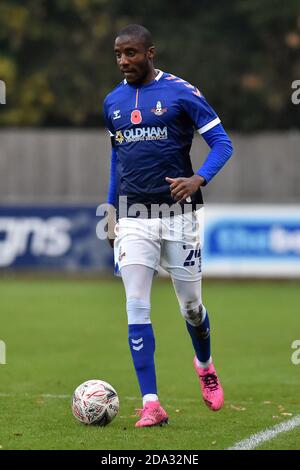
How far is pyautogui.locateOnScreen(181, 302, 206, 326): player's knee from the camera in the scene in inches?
320

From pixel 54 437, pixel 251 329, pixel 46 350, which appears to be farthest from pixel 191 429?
pixel 251 329

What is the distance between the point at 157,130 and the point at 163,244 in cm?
78

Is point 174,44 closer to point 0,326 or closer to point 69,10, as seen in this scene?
point 69,10

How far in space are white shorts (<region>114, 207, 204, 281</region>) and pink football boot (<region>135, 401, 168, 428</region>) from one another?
3.03ft

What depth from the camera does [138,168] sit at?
25.7ft

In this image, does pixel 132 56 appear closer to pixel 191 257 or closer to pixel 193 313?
pixel 191 257

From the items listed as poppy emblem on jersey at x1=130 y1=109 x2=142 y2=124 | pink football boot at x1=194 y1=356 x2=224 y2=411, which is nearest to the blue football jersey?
poppy emblem on jersey at x1=130 y1=109 x2=142 y2=124

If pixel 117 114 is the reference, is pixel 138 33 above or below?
above

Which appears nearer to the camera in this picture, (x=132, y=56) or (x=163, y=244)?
(x=132, y=56)

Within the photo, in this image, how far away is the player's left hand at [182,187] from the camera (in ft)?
24.7

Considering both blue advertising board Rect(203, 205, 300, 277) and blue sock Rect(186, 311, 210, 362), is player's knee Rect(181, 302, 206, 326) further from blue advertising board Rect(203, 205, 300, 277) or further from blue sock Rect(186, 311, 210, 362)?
blue advertising board Rect(203, 205, 300, 277)

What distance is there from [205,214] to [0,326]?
7.10 meters

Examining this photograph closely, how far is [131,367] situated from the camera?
1091 cm

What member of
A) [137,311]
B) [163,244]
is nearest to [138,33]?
[163,244]
